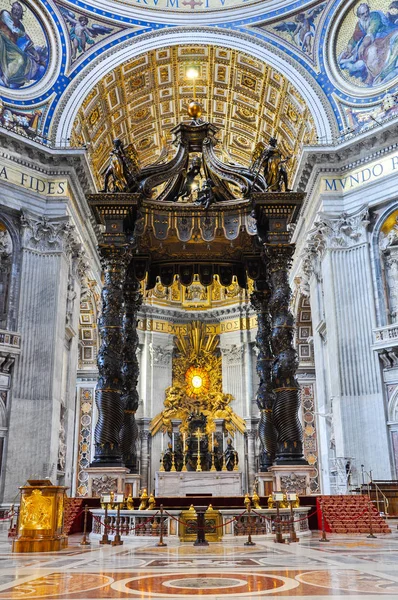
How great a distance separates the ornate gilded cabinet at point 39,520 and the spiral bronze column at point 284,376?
363 cm

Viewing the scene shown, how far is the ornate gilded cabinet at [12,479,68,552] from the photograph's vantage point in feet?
20.8

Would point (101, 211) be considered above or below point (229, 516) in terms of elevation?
above

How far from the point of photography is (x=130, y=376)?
1083 cm

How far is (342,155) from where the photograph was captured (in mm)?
15703

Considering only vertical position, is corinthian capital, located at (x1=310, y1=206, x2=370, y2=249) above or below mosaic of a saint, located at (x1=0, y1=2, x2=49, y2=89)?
below

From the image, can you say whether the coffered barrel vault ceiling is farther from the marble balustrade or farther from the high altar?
the marble balustrade

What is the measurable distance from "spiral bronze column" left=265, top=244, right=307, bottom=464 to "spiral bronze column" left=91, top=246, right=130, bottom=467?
2.33 metres

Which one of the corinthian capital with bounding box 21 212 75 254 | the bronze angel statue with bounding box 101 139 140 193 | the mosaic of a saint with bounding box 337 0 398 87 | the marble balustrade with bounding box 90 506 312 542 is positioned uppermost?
the mosaic of a saint with bounding box 337 0 398 87

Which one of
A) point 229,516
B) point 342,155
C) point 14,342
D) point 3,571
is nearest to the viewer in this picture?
point 3,571

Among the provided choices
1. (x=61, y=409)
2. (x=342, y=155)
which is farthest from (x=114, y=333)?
(x=342, y=155)

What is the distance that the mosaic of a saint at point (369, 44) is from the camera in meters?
15.5

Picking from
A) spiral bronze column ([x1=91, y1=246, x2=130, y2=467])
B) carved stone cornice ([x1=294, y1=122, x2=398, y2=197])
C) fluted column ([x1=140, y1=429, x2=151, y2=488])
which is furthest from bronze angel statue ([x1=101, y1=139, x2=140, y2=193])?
fluted column ([x1=140, y1=429, x2=151, y2=488])

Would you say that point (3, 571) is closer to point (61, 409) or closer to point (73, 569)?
point (73, 569)

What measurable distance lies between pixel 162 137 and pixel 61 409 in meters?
10.4
